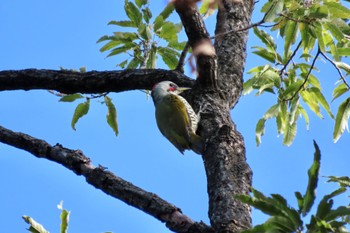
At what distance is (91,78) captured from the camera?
3654mm

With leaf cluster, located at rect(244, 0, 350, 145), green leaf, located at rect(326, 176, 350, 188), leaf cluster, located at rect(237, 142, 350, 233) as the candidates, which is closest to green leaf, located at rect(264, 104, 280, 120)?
leaf cluster, located at rect(244, 0, 350, 145)

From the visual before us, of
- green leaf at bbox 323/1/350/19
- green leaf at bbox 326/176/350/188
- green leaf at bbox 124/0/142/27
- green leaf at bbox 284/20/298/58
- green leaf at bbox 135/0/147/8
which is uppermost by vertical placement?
green leaf at bbox 135/0/147/8

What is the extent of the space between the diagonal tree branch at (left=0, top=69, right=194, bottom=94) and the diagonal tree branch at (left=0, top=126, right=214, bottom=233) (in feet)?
1.91

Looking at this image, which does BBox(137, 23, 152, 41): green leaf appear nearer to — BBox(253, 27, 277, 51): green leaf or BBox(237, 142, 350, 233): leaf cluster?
BBox(253, 27, 277, 51): green leaf

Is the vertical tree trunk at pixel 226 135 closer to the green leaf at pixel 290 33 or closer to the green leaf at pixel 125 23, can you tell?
the green leaf at pixel 290 33

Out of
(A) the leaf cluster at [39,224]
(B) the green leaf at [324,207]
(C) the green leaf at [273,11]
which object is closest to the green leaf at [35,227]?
(A) the leaf cluster at [39,224]

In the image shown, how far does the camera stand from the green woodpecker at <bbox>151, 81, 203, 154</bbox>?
3.87m

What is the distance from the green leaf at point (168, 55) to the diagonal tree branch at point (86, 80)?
73 cm

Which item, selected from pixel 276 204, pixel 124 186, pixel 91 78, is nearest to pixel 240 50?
pixel 91 78

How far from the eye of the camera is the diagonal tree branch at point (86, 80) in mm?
3607

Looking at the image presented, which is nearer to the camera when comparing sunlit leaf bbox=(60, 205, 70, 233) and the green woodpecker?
sunlit leaf bbox=(60, 205, 70, 233)

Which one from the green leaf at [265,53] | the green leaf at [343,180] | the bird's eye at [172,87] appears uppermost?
the green leaf at [265,53]

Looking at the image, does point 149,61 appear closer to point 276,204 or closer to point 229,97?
point 229,97

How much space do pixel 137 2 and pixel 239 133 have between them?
5.62 feet
